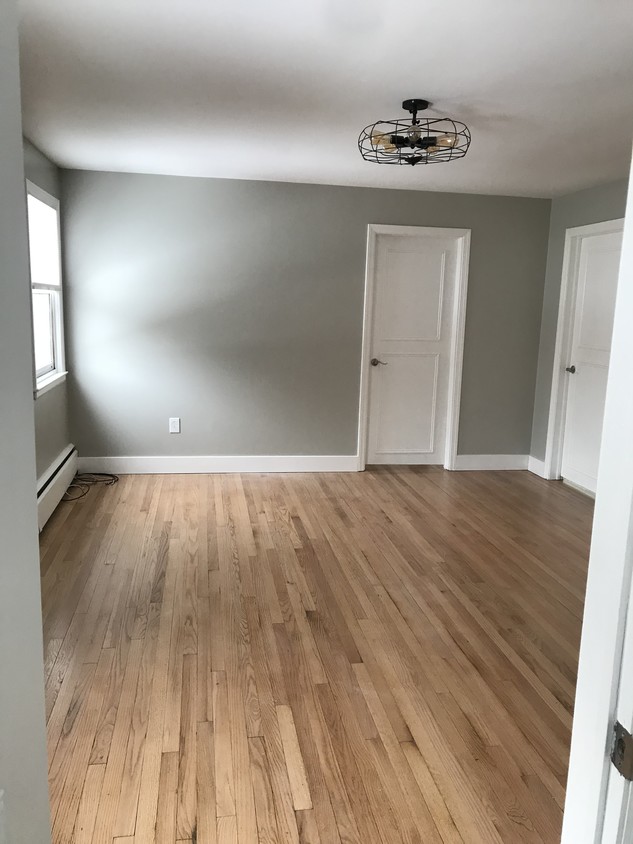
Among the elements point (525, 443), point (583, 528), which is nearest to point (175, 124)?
point (583, 528)

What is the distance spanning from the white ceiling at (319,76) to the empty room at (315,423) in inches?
0.8

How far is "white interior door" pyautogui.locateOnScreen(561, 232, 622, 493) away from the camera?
4973mm

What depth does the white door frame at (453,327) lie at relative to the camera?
5.42m

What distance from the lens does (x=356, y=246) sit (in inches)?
212

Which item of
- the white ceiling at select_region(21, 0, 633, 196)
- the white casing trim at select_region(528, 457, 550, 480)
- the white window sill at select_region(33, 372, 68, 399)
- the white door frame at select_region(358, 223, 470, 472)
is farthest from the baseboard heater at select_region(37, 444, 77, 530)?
the white casing trim at select_region(528, 457, 550, 480)

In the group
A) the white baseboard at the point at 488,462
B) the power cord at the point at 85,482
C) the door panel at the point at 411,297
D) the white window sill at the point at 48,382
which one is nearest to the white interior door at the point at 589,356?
the white baseboard at the point at 488,462

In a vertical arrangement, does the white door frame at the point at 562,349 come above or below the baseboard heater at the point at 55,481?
above

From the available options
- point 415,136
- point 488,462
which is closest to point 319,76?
point 415,136

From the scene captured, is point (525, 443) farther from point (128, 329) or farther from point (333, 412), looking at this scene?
point (128, 329)

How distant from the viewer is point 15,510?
36.2 inches

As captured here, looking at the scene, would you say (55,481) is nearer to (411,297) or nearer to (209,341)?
(209,341)

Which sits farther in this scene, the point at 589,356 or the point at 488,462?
the point at 488,462

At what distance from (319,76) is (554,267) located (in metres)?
3.50

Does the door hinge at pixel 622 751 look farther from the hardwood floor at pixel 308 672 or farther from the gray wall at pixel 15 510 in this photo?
the hardwood floor at pixel 308 672
